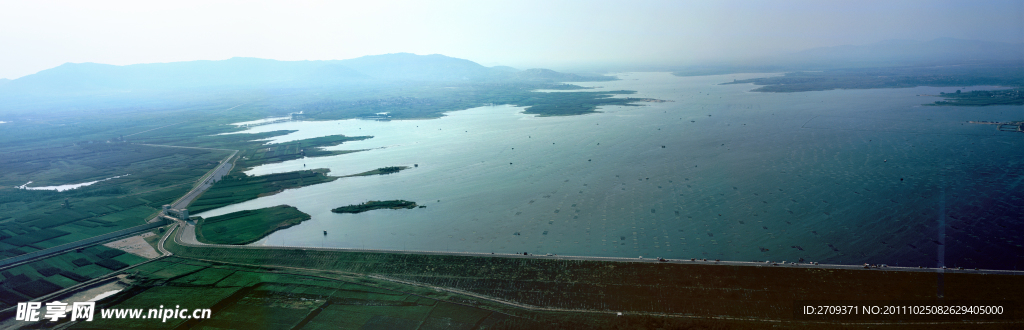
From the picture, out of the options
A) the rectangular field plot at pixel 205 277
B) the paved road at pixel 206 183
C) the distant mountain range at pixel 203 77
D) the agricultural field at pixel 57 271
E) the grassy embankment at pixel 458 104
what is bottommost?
the rectangular field plot at pixel 205 277

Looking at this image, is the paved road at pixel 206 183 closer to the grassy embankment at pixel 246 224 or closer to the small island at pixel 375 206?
the grassy embankment at pixel 246 224

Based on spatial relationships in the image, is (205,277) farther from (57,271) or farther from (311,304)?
(57,271)

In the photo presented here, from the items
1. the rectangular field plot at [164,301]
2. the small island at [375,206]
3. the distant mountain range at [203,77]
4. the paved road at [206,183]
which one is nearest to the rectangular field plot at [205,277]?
the rectangular field plot at [164,301]

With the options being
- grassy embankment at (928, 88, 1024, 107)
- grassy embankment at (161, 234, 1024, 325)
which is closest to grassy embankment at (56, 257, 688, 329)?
grassy embankment at (161, 234, 1024, 325)

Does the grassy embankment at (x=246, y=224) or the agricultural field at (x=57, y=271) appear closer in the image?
the agricultural field at (x=57, y=271)

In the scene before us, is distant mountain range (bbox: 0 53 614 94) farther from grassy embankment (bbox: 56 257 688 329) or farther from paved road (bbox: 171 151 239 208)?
grassy embankment (bbox: 56 257 688 329)

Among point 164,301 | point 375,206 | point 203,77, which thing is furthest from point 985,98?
point 203,77

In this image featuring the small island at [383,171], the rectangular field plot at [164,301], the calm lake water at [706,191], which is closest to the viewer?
the rectangular field plot at [164,301]

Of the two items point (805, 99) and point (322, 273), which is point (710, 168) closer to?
point (322, 273)
